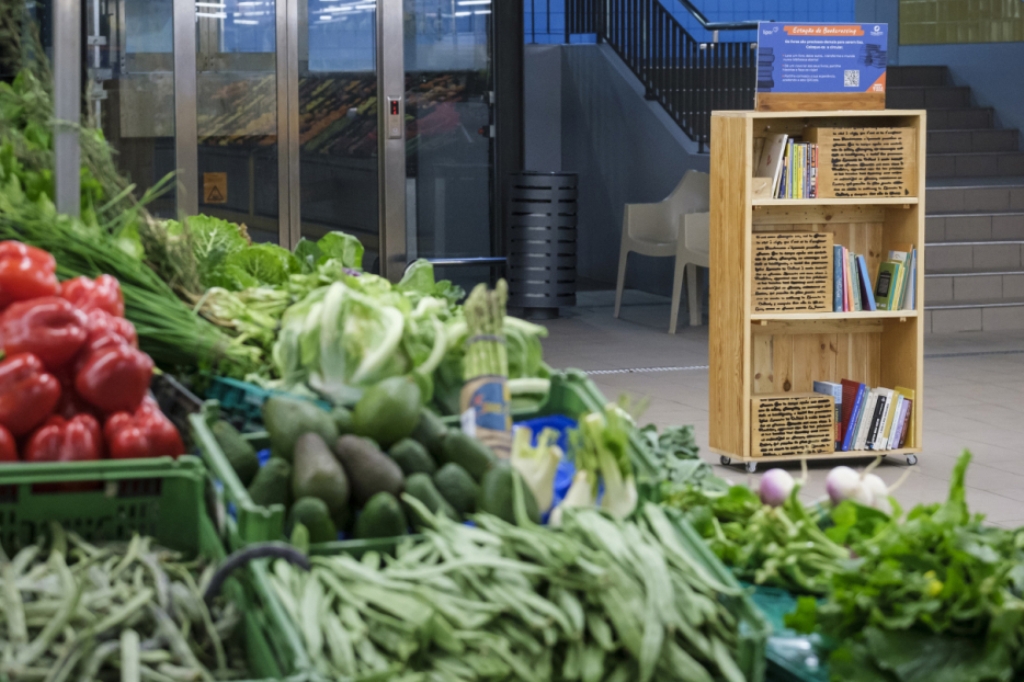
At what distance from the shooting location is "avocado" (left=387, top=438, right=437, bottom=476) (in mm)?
1878

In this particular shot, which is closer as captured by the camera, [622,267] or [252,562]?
[252,562]

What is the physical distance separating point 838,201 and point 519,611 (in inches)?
166

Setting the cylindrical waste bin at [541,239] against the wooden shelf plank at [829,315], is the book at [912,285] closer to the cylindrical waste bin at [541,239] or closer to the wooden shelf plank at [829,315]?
the wooden shelf plank at [829,315]

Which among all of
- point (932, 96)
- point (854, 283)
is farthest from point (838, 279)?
point (932, 96)

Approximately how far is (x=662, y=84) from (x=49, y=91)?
9.18 meters

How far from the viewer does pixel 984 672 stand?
5.30ft

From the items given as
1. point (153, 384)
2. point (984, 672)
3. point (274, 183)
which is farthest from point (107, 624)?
point (274, 183)

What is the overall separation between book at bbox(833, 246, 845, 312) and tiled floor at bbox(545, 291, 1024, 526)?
2.36 feet

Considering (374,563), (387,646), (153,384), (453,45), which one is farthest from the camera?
(453,45)

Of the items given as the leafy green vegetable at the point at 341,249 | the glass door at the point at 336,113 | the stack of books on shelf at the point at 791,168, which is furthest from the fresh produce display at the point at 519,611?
the glass door at the point at 336,113

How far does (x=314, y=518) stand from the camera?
1.74 metres

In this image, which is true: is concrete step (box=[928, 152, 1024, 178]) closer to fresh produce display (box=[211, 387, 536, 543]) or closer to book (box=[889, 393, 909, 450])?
book (box=[889, 393, 909, 450])

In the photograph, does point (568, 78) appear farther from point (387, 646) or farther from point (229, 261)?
point (387, 646)

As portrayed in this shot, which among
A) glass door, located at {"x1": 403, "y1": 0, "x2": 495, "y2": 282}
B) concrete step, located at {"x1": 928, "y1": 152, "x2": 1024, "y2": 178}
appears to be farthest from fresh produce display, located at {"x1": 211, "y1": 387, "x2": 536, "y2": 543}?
concrete step, located at {"x1": 928, "y1": 152, "x2": 1024, "y2": 178}
